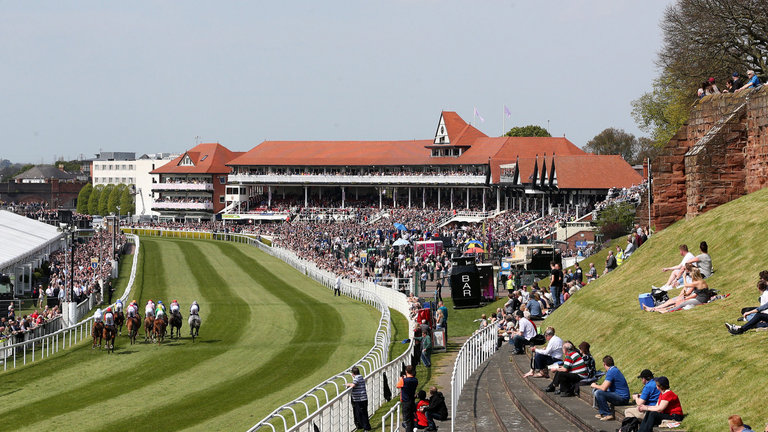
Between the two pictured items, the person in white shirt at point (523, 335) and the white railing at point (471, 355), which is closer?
the white railing at point (471, 355)

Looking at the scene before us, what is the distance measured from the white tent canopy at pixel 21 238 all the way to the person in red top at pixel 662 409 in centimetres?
3379

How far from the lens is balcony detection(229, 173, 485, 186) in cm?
8862

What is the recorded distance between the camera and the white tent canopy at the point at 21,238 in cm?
4272

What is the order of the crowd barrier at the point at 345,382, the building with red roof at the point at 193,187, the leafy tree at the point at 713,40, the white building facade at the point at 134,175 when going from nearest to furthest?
the crowd barrier at the point at 345,382 < the leafy tree at the point at 713,40 < the building with red roof at the point at 193,187 < the white building facade at the point at 134,175

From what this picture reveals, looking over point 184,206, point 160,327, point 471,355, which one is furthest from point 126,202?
point 471,355

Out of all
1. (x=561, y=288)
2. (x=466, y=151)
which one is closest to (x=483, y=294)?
(x=561, y=288)

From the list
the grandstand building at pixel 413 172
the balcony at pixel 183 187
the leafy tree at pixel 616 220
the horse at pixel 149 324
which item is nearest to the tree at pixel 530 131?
the grandstand building at pixel 413 172

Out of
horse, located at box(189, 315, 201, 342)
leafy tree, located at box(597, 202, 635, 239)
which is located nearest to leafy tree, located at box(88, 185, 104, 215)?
leafy tree, located at box(597, 202, 635, 239)

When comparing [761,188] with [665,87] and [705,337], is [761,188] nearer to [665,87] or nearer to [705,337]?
[705,337]

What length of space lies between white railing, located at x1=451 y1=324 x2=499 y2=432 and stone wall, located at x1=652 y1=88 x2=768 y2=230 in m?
6.95

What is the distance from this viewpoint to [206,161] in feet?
389

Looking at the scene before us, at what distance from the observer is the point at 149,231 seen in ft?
330

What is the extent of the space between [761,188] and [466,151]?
233 feet

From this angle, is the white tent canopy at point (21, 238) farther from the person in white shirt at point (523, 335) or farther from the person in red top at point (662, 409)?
the person in red top at point (662, 409)
